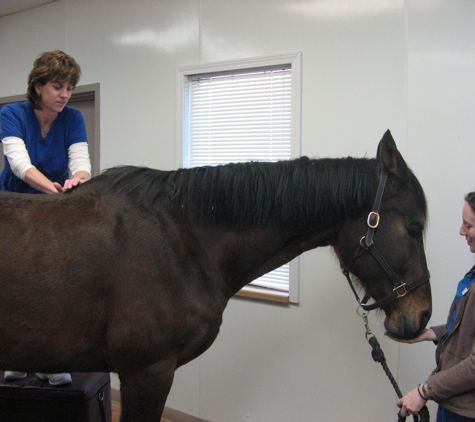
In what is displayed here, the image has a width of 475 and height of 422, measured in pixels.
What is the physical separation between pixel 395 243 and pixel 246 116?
53.5 inches

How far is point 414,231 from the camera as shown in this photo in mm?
1123

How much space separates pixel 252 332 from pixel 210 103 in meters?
1.42

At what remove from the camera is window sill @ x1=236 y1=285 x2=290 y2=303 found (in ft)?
6.85

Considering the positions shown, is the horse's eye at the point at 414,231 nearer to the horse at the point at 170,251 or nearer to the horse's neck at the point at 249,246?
the horse at the point at 170,251

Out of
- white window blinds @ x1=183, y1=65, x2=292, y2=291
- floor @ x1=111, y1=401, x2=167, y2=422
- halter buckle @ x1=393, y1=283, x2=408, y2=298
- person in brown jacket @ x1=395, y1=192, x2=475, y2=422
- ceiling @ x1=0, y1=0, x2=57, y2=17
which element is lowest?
floor @ x1=111, y1=401, x2=167, y2=422

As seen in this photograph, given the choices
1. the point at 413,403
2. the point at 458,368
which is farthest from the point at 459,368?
the point at 413,403

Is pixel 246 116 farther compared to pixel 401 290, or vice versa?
pixel 246 116

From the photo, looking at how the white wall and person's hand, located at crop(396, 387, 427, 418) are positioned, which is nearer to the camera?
person's hand, located at crop(396, 387, 427, 418)

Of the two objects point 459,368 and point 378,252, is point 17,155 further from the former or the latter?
point 459,368

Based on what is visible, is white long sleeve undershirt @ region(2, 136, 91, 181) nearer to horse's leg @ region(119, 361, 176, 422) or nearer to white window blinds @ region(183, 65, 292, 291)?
horse's leg @ region(119, 361, 176, 422)

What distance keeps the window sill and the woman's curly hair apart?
4.65ft

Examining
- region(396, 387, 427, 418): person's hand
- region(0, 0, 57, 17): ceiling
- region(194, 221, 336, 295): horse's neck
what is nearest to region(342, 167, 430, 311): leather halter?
region(194, 221, 336, 295): horse's neck

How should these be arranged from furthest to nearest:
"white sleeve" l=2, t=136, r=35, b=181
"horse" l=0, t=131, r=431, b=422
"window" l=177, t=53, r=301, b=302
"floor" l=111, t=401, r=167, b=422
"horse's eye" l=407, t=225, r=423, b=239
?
"floor" l=111, t=401, r=167, b=422
"window" l=177, t=53, r=301, b=302
"white sleeve" l=2, t=136, r=35, b=181
"horse's eye" l=407, t=225, r=423, b=239
"horse" l=0, t=131, r=431, b=422

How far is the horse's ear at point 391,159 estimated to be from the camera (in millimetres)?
1110
